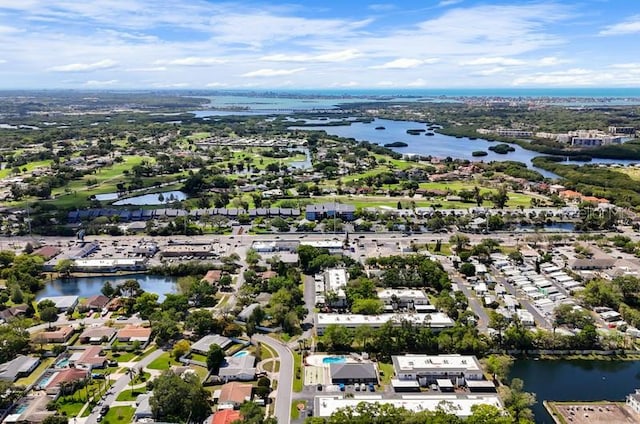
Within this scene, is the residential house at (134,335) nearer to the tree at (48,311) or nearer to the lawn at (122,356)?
the lawn at (122,356)

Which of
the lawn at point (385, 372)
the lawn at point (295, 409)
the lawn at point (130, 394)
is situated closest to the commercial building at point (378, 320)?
the lawn at point (385, 372)

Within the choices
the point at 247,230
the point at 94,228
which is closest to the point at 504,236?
the point at 247,230

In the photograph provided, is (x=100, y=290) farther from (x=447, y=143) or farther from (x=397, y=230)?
(x=447, y=143)

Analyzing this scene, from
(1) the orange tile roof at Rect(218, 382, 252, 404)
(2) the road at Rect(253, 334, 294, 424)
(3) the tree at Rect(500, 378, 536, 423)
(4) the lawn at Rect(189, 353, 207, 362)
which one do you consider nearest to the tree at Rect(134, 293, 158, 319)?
(4) the lawn at Rect(189, 353, 207, 362)

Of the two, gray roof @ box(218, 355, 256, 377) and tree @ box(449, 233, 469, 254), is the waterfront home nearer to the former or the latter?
gray roof @ box(218, 355, 256, 377)

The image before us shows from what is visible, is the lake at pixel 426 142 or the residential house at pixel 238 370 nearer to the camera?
the residential house at pixel 238 370
